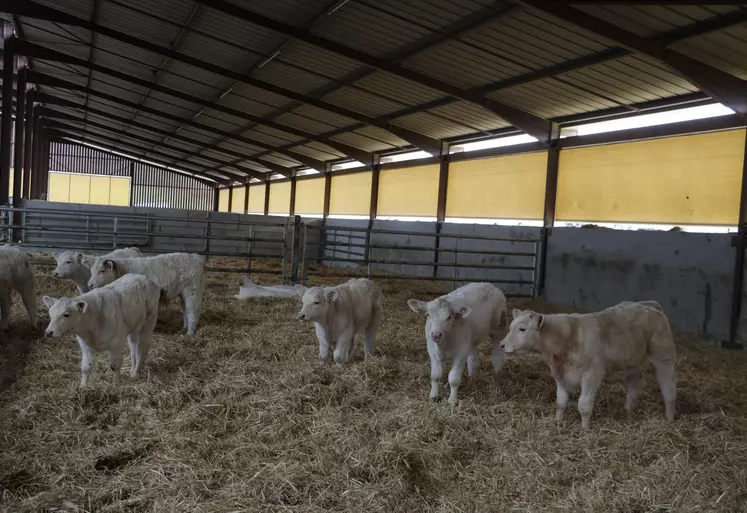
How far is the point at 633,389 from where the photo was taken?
5203mm

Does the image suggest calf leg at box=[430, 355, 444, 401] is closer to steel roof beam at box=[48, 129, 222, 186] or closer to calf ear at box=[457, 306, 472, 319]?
calf ear at box=[457, 306, 472, 319]

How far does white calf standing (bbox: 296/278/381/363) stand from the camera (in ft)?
19.3

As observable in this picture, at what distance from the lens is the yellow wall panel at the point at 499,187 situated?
43.2 feet

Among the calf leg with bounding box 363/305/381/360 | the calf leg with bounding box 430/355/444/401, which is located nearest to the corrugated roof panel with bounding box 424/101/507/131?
the calf leg with bounding box 363/305/381/360

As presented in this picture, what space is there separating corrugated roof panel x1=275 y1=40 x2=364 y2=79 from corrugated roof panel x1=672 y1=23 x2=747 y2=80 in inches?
243

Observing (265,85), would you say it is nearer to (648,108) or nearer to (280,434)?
(648,108)

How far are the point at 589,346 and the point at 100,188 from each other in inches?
1595

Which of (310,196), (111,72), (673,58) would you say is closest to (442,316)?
(673,58)

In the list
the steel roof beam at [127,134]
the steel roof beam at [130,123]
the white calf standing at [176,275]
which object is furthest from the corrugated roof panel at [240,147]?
the white calf standing at [176,275]

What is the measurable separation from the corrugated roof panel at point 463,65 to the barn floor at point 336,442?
6058 millimetres

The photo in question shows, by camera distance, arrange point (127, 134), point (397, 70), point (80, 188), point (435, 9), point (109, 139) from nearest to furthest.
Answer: point (435, 9) < point (397, 70) < point (127, 134) < point (109, 139) < point (80, 188)

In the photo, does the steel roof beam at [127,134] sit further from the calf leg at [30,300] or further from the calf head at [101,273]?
the calf head at [101,273]

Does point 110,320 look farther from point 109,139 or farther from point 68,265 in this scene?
point 109,139

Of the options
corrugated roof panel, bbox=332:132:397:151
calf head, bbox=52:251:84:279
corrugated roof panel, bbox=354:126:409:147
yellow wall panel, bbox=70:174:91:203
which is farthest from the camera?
yellow wall panel, bbox=70:174:91:203
